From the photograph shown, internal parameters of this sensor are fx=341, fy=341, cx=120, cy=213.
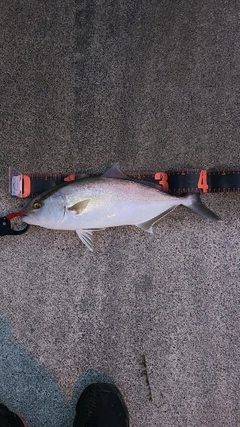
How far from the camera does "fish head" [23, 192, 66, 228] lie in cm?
227

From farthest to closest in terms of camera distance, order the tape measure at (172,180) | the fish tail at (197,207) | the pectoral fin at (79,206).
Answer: the tape measure at (172,180)
the fish tail at (197,207)
the pectoral fin at (79,206)

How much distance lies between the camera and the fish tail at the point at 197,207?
237 cm

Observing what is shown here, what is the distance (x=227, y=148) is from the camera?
8.42 ft

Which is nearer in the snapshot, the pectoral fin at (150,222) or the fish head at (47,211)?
the fish head at (47,211)

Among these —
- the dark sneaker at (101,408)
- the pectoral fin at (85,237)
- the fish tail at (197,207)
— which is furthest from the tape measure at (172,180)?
the dark sneaker at (101,408)

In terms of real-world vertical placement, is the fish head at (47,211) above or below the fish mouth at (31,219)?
above

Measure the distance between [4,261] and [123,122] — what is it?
1.36 metres

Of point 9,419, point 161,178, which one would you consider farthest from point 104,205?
point 9,419

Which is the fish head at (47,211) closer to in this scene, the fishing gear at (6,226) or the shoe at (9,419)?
the fishing gear at (6,226)

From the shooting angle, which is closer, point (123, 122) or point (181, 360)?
point (181, 360)

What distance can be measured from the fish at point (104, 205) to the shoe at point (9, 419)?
1268 mm

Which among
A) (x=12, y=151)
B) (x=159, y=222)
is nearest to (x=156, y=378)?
(x=159, y=222)

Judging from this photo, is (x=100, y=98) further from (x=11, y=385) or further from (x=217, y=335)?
(x=11, y=385)

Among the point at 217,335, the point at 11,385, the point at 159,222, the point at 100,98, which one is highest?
the point at 100,98
